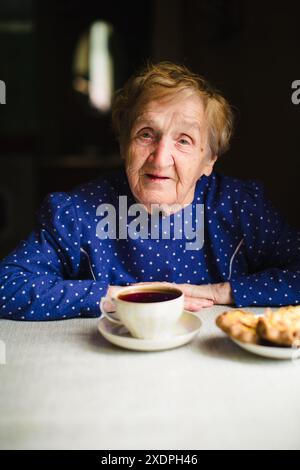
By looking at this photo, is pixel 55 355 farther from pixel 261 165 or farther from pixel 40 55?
pixel 40 55

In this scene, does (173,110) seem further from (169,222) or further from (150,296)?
(150,296)

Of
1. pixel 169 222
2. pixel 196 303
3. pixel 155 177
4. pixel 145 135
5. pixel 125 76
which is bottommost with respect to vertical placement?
pixel 196 303

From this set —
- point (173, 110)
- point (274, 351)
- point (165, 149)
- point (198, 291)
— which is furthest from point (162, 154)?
point (274, 351)

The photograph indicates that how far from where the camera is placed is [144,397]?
2.80ft

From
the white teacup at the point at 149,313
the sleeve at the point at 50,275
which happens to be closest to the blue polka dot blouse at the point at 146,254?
the sleeve at the point at 50,275

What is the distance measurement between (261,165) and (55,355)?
152 cm

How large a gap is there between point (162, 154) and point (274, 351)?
64 cm

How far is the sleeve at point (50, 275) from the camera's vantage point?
49.3 inches

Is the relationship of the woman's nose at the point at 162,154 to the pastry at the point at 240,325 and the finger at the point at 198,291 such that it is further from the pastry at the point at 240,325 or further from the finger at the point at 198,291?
the pastry at the point at 240,325

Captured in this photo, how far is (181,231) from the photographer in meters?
1.54

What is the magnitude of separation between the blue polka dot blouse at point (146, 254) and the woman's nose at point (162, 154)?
0.58ft

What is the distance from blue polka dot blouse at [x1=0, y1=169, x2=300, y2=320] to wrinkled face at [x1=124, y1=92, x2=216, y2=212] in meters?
0.11
